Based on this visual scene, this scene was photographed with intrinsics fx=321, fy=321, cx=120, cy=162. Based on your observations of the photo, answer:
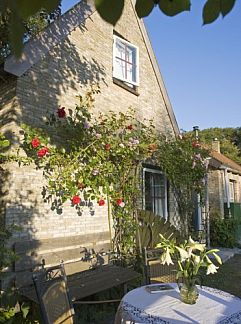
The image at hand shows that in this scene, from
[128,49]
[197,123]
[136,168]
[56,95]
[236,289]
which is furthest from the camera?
[197,123]

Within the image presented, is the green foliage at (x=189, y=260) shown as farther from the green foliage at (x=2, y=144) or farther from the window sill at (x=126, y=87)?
the window sill at (x=126, y=87)

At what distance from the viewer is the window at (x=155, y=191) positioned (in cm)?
930

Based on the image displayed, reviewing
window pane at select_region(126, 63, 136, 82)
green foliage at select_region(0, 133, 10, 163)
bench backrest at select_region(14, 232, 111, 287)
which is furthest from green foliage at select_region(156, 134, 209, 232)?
green foliage at select_region(0, 133, 10, 163)

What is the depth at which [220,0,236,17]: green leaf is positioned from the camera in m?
1.02

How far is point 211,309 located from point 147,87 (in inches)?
291

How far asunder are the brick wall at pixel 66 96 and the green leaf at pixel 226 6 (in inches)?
141

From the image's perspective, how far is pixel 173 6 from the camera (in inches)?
43.6

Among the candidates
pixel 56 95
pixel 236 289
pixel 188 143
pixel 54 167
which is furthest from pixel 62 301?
pixel 188 143

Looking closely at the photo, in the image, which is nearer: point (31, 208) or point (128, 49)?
point (31, 208)

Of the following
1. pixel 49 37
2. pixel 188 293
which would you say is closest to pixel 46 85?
pixel 49 37

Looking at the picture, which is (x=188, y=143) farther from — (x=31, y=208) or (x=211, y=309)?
(x=211, y=309)

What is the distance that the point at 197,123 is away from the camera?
1202 centimetres

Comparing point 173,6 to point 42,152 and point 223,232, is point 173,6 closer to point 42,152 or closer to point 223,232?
point 42,152

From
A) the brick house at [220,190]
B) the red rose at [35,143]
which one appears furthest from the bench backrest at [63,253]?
the brick house at [220,190]
